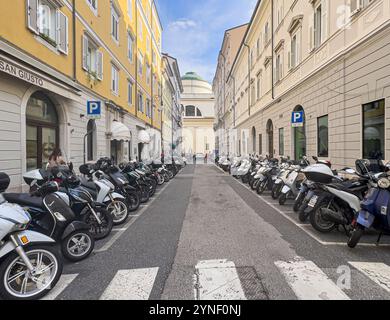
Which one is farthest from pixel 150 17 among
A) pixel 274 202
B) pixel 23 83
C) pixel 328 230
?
pixel 328 230

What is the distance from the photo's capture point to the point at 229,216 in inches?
239

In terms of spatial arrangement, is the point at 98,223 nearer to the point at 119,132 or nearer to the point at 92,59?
the point at 119,132

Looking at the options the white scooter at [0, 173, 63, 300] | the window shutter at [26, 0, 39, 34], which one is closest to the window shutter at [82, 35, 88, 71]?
the window shutter at [26, 0, 39, 34]

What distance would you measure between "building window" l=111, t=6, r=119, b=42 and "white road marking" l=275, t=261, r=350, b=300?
14.3m

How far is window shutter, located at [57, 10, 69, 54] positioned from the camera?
8.25 m

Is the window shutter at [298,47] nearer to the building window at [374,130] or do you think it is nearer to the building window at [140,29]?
the building window at [374,130]

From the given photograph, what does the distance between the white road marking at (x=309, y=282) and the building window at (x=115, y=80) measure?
13.1 meters

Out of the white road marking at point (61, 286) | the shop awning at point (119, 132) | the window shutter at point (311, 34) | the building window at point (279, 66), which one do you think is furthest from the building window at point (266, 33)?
the white road marking at point (61, 286)

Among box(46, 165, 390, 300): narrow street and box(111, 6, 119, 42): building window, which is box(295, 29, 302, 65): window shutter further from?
box(111, 6, 119, 42): building window

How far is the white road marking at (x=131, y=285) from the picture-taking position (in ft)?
8.70

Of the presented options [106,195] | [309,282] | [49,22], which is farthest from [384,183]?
[49,22]

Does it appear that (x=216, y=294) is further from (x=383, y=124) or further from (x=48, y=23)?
(x=48, y=23)

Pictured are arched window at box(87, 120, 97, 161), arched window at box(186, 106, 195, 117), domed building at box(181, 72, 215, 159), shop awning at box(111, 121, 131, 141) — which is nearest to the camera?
arched window at box(87, 120, 97, 161)
